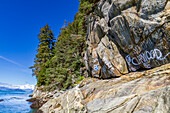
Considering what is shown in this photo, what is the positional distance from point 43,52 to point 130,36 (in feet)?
75.7

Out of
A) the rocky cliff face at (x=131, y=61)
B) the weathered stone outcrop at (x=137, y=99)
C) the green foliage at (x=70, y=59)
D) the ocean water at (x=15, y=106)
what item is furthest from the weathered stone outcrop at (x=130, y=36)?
the ocean water at (x=15, y=106)

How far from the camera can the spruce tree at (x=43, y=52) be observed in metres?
24.7

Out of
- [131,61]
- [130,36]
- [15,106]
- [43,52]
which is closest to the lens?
[130,36]

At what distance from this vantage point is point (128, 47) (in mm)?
8406

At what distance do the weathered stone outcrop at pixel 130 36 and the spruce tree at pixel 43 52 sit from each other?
16683mm

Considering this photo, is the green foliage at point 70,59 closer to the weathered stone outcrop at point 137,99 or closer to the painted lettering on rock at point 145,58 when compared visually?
the painted lettering on rock at point 145,58

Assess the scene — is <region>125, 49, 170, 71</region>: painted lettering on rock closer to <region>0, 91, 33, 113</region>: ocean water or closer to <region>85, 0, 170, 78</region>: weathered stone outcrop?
<region>85, 0, 170, 78</region>: weathered stone outcrop

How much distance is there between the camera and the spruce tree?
81.2ft

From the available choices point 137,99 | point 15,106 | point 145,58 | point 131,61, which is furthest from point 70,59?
point 137,99

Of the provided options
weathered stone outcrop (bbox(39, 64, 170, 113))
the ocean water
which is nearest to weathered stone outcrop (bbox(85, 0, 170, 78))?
weathered stone outcrop (bbox(39, 64, 170, 113))

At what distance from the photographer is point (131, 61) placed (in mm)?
8531

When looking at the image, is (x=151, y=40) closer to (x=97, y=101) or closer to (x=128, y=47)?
(x=128, y=47)

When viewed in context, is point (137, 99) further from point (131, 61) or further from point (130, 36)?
point (130, 36)

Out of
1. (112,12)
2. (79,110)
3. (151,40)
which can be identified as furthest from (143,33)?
(79,110)
